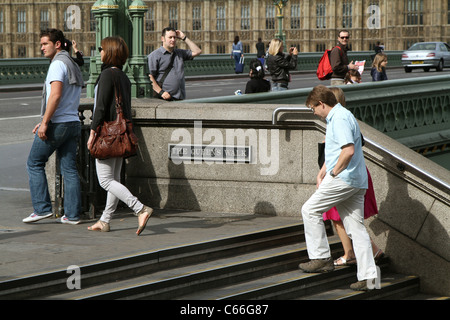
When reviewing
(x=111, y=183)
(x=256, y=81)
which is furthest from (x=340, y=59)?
(x=111, y=183)

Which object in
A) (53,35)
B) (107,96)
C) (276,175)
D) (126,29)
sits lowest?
(276,175)

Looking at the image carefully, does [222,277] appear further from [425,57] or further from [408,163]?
[425,57]

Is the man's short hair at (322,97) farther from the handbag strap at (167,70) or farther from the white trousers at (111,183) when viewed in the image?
the handbag strap at (167,70)

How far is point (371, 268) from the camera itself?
302 inches

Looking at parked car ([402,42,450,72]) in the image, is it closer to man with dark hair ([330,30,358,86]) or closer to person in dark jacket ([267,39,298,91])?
person in dark jacket ([267,39,298,91])

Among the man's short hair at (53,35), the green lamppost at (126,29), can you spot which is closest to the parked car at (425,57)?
the green lamppost at (126,29)

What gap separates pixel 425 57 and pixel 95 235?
115ft

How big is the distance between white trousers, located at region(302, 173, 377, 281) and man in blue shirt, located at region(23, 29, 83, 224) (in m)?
2.48

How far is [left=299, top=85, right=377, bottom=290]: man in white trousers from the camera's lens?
286 inches

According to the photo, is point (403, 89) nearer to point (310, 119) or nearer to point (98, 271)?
point (310, 119)

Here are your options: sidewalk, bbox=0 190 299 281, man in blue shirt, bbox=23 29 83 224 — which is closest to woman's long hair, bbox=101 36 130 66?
man in blue shirt, bbox=23 29 83 224

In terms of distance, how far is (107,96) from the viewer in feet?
27.4

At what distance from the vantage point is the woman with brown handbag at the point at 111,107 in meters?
8.32
